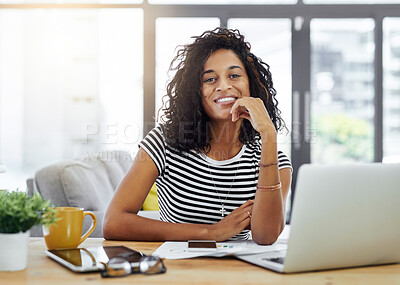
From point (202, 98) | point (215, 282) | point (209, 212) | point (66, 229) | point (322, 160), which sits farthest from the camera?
point (322, 160)

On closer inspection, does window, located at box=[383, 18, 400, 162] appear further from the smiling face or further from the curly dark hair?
the smiling face

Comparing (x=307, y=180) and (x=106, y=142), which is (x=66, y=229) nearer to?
(x=307, y=180)

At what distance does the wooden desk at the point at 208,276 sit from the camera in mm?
840

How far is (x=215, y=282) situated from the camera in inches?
32.8

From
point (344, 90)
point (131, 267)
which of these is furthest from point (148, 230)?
point (344, 90)

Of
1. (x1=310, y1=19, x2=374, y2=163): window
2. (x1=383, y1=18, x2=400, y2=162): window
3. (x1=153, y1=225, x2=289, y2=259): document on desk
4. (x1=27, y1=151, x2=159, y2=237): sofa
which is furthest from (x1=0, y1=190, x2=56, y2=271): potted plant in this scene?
(x1=383, y1=18, x2=400, y2=162): window

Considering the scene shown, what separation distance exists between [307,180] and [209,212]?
82 centimetres

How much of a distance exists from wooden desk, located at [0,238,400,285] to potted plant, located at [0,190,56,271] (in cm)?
3

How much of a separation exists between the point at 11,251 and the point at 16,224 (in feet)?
0.19

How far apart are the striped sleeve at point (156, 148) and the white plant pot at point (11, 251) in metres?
0.71

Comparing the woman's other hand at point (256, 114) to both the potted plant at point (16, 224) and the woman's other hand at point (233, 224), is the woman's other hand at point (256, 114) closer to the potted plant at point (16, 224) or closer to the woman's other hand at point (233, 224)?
the woman's other hand at point (233, 224)

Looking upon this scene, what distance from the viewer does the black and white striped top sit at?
162 centimetres

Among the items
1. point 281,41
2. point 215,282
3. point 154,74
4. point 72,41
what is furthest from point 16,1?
point 215,282

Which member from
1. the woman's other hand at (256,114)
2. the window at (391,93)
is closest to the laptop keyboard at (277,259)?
the woman's other hand at (256,114)
